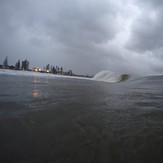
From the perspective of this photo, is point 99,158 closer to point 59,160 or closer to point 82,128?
point 59,160

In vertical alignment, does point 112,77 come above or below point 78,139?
above

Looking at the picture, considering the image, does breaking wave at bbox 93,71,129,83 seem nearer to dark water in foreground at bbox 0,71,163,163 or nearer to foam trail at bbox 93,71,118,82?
foam trail at bbox 93,71,118,82

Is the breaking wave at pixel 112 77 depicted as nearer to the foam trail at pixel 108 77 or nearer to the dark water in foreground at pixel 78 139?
the foam trail at pixel 108 77

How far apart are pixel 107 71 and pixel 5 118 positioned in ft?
127

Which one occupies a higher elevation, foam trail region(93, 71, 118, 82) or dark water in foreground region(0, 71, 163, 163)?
foam trail region(93, 71, 118, 82)

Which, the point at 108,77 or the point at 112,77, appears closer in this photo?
the point at 112,77

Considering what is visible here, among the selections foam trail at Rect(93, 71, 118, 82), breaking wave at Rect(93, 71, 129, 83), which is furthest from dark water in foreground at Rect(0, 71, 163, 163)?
foam trail at Rect(93, 71, 118, 82)

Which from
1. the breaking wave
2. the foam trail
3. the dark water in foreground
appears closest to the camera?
the dark water in foreground

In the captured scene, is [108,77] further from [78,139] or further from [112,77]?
[78,139]

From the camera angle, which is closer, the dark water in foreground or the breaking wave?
the dark water in foreground

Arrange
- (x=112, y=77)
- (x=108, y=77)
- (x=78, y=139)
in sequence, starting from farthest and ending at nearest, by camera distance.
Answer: (x=108, y=77)
(x=112, y=77)
(x=78, y=139)

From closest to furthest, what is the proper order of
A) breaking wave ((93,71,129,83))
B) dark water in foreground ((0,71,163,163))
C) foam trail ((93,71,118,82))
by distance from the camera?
dark water in foreground ((0,71,163,163)), breaking wave ((93,71,129,83)), foam trail ((93,71,118,82))

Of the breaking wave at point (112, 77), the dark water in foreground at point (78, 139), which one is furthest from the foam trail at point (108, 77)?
the dark water in foreground at point (78, 139)

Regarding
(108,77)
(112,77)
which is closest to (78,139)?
(112,77)
